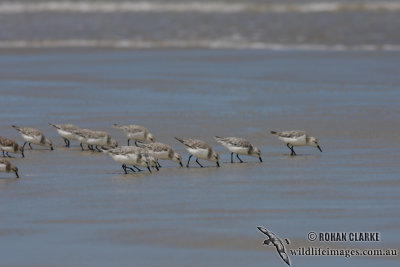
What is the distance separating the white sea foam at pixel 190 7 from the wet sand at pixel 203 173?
22721 mm

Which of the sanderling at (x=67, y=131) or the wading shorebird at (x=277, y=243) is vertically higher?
the sanderling at (x=67, y=131)

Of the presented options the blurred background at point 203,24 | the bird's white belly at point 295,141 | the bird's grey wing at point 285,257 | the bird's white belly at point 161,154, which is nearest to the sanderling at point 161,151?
the bird's white belly at point 161,154

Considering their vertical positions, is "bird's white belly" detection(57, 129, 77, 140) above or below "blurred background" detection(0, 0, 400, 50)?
below

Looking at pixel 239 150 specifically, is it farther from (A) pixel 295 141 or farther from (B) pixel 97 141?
(B) pixel 97 141

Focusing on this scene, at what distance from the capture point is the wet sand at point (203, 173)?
29.0 ft

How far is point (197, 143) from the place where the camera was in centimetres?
1257

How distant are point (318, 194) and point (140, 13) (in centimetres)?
3658

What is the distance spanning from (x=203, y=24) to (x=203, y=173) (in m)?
27.2

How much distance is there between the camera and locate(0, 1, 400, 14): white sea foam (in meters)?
46.4

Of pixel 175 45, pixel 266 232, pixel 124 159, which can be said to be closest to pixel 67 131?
pixel 124 159

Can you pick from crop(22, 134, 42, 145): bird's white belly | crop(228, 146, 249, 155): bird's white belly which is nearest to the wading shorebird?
crop(228, 146, 249, 155): bird's white belly

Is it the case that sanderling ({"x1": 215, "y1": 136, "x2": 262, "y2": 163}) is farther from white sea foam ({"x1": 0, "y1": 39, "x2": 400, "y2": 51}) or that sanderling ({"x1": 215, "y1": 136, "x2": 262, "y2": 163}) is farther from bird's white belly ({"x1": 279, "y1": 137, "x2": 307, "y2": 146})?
white sea foam ({"x1": 0, "y1": 39, "x2": 400, "y2": 51})

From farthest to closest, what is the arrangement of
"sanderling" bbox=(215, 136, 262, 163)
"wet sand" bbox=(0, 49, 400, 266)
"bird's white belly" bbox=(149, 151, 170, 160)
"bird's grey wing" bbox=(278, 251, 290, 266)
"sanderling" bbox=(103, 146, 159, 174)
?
"sanderling" bbox=(215, 136, 262, 163) < "bird's white belly" bbox=(149, 151, 170, 160) < "sanderling" bbox=(103, 146, 159, 174) < "wet sand" bbox=(0, 49, 400, 266) < "bird's grey wing" bbox=(278, 251, 290, 266)

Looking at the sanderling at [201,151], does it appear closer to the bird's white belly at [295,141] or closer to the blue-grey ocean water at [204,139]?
the blue-grey ocean water at [204,139]
